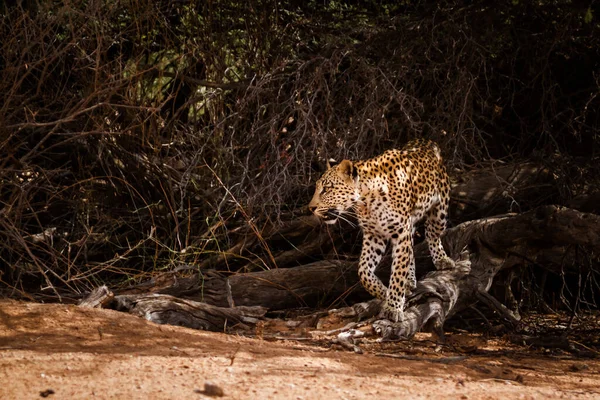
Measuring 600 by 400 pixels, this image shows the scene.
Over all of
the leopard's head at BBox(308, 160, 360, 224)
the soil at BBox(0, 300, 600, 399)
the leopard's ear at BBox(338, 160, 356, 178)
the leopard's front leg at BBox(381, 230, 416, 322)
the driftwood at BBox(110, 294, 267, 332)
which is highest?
the leopard's ear at BBox(338, 160, 356, 178)

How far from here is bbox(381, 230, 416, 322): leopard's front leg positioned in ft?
24.1

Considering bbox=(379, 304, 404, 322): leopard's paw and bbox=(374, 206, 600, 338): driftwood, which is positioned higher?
bbox=(374, 206, 600, 338): driftwood

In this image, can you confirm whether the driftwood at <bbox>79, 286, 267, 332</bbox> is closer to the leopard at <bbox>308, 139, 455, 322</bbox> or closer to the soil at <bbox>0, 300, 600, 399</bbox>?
the soil at <bbox>0, 300, 600, 399</bbox>

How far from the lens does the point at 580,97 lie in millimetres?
9922

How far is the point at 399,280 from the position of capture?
7.40 metres

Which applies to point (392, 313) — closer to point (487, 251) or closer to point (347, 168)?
point (347, 168)

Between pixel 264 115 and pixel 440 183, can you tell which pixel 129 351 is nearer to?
pixel 440 183

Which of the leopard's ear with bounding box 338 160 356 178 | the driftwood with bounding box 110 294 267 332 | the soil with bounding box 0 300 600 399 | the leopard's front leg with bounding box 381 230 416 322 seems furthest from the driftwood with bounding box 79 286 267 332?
the leopard's ear with bounding box 338 160 356 178

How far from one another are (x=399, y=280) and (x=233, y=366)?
2.41 meters

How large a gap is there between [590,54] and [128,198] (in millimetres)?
5366

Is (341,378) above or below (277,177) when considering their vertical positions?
below

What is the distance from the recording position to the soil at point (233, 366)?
483 centimetres

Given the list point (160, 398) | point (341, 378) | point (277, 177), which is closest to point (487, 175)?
point (277, 177)

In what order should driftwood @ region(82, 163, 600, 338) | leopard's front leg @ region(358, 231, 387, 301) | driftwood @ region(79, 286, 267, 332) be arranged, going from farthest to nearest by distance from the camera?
leopard's front leg @ region(358, 231, 387, 301) → driftwood @ region(82, 163, 600, 338) → driftwood @ region(79, 286, 267, 332)
